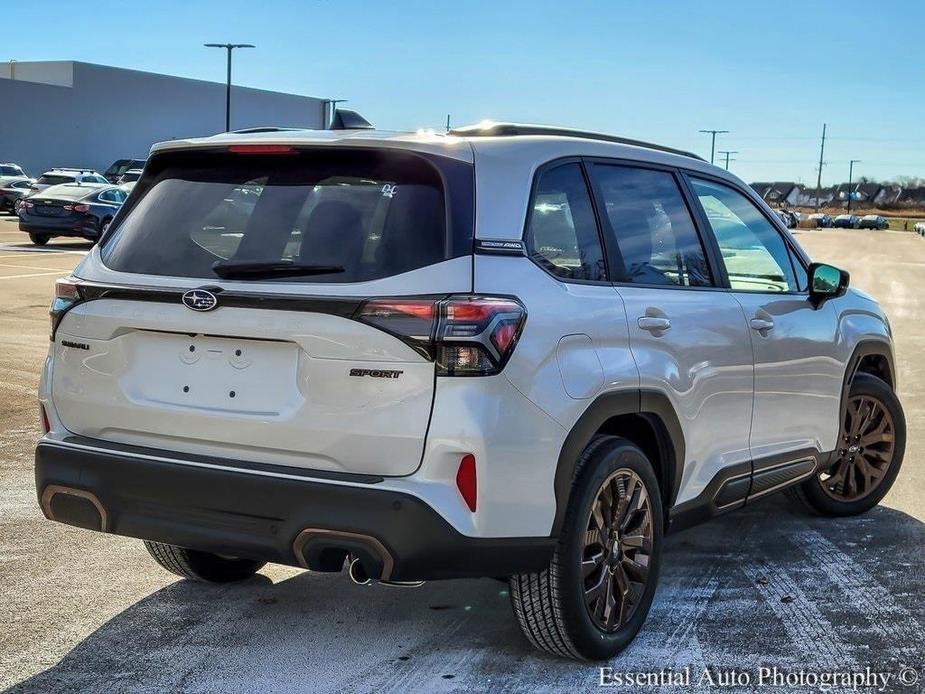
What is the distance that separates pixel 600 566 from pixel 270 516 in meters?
1.18

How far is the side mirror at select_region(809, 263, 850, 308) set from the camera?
18.2 ft

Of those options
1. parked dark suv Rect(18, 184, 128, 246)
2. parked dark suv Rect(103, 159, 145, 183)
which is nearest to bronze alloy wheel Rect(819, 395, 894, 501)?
parked dark suv Rect(18, 184, 128, 246)

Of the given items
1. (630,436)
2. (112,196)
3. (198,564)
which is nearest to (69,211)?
(112,196)

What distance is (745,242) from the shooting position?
209 inches

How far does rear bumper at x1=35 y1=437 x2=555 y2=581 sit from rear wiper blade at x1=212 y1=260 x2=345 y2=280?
0.60 meters

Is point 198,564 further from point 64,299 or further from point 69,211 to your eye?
point 69,211

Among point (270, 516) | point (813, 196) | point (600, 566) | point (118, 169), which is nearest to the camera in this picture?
point (270, 516)

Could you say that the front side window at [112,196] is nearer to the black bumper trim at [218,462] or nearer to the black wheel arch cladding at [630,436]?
the black bumper trim at [218,462]

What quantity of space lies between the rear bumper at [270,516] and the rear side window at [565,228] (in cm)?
93

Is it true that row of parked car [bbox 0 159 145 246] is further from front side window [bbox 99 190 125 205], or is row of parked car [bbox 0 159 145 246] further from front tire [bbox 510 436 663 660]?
front tire [bbox 510 436 663 660]

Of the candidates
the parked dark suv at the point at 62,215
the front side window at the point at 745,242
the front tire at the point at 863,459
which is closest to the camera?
the front side window at the point at 745,242

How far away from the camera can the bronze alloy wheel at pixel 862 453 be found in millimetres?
6238

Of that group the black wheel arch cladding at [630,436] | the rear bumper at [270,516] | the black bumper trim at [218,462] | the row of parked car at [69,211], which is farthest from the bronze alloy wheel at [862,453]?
the row of parked car at [69,211]

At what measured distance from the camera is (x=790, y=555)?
559 cm
